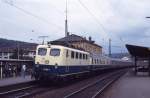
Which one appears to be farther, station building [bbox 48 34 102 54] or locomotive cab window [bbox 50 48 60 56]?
station building [bbox 48 34 102 54]

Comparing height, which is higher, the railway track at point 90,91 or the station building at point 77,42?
the station building at point 77,42

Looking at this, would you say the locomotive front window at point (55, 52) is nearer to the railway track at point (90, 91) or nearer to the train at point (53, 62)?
the train at point (53, 62)

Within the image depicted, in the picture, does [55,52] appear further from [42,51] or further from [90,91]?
[90,91]

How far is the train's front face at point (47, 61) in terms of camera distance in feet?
83.1

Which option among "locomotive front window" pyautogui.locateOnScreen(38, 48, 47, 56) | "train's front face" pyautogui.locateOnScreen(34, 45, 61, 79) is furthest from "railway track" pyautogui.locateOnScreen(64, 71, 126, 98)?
"locomotive front window" pyautogui.locateOnScreen(38, 48, 47, 56)

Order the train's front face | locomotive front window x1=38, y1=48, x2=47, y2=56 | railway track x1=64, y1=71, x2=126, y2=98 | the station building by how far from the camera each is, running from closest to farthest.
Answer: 1. railway track x1=64, y1=71, x2=126, y2=98
2. the train's front face
3. locomotive front window x1=38, y1=48, x2=47, y2=56
4. the station building

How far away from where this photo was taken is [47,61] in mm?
25922

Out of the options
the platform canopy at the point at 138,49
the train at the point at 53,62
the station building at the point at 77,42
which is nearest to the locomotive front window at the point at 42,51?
the train at the point at 53,62

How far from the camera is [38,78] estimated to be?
25.9 m

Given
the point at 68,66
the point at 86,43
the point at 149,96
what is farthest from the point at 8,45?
the point at 149,96

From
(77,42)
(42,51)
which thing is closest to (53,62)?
(42,51)

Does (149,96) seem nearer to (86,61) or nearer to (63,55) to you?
(63,55)

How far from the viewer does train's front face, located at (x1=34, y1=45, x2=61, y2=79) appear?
83.1ft

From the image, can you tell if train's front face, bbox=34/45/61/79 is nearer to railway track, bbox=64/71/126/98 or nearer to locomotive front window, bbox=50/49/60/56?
locomotive front window, bbox=50/49/60/56
